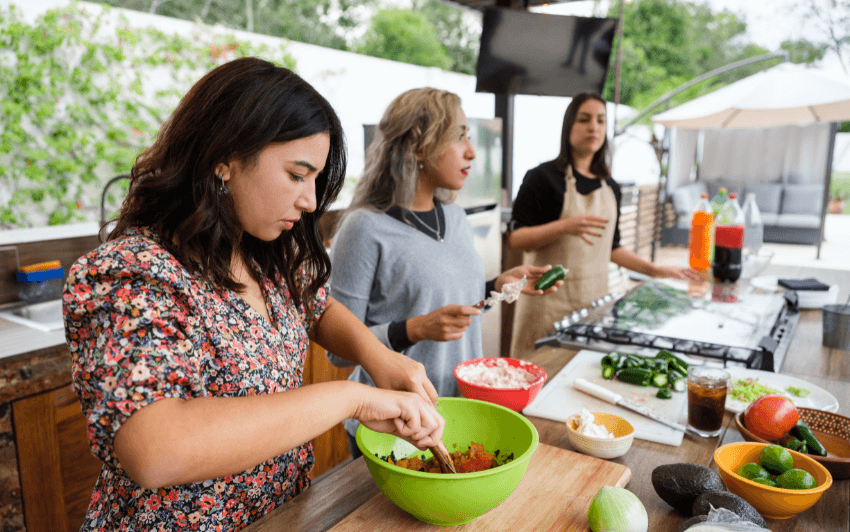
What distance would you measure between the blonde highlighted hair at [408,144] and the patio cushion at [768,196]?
11.0 meters

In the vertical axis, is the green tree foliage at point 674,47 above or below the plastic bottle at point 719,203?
above

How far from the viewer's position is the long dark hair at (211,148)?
3.26ft

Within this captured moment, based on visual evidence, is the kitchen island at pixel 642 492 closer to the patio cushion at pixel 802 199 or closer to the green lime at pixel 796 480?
the green lime at pixel 796 480

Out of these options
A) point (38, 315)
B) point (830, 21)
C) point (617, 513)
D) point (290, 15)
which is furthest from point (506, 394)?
point (830, 21)

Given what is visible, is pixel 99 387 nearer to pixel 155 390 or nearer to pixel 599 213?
pixel 155 390

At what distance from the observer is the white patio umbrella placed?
462 cm

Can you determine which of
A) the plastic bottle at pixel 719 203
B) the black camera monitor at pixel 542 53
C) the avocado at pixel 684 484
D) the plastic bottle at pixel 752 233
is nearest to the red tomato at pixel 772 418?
the avocado at pixel 684 484

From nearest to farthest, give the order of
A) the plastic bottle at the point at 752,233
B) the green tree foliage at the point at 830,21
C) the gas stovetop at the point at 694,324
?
the gas stovetop at the point at 694,324 → the plastic bottle at the point at 752,233 → the green tree foliage at the point at 830,21

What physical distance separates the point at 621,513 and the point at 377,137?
1403mm

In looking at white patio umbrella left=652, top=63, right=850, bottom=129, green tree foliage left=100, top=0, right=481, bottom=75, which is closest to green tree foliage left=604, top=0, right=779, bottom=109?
green tree foliage left=100, top=0, right=481, bottom=75

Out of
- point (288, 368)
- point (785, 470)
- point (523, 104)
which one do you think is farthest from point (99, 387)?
point (523, 104)

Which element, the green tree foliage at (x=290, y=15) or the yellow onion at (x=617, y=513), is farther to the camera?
the green tree foliage at (x=290, y=15)

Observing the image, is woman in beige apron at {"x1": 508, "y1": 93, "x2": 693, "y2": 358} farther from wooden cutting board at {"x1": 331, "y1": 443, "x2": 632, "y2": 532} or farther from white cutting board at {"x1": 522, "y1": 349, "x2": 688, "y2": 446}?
wooden cutting board at {"x1": 331, "y1": 443, "x2": 632, "y2": 532}

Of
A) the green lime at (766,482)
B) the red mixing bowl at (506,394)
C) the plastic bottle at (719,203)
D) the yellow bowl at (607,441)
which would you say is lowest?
the yellow bowl at (607,441)
